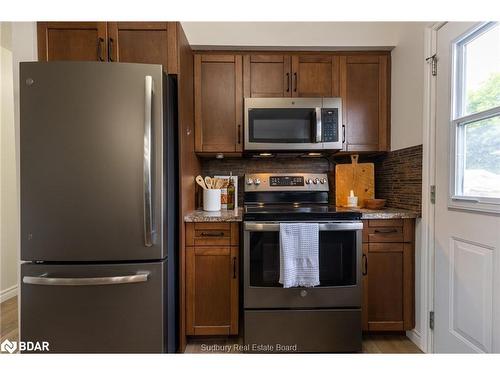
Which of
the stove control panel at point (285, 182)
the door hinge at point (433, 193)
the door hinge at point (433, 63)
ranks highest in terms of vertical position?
the door hinge at point (433, 63)

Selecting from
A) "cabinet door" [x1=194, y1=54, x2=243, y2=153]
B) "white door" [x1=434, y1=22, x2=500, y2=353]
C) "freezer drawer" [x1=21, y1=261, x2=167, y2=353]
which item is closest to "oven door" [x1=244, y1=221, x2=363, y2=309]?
"white door" [x1=434, y1=22, x2=500, y2=353]

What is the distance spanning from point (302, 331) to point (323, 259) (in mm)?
459

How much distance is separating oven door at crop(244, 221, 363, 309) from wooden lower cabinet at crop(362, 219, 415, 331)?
0.15 meters

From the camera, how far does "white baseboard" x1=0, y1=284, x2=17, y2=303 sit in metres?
2.33

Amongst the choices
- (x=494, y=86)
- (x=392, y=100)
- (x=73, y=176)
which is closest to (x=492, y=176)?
(x=494, y=86)

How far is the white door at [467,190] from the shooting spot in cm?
→ 121

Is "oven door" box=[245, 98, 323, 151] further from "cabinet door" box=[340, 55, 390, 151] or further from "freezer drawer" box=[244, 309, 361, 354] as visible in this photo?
"freezer drawer" box=[244, 309, 361, 354]

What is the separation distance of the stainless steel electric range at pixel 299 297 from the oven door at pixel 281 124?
56 centimetres

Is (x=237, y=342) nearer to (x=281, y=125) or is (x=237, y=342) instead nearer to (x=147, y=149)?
(x=147, y=149)

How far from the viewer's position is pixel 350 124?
206cm

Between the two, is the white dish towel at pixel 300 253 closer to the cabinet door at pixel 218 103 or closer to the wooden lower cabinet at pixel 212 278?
the wooden lower cabinet at pixel 212 278

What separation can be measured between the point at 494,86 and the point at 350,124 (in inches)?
36.0

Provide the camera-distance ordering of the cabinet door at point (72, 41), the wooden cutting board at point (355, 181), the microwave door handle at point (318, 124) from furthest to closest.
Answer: the wooden cutting board at point (355, 181), the microwave door handle at point (318, 124), the cabinet door at point (72, 41)

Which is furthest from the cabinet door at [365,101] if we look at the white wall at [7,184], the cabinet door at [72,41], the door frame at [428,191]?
the white wall at [7,184]
